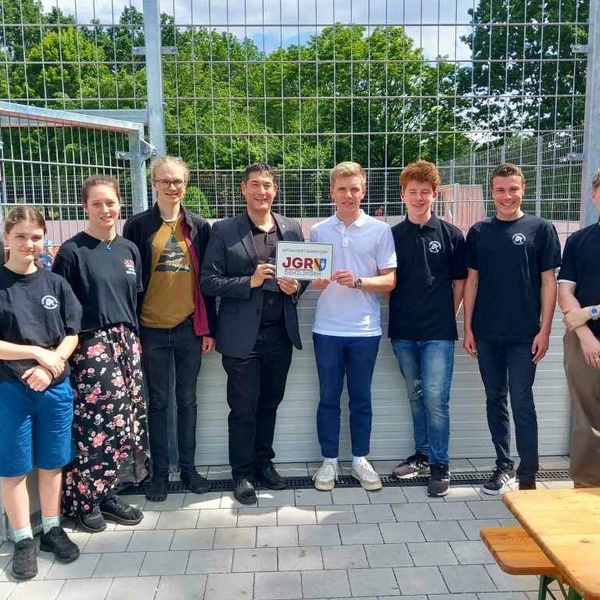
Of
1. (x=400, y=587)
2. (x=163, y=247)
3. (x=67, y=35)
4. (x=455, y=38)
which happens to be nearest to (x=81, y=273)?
(x=163, y=247)

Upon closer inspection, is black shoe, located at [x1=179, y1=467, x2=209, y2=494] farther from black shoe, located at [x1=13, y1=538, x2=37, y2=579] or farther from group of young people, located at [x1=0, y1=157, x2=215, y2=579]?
black shoe, located at [x1=13, y1=538, x2=37, y2=579]

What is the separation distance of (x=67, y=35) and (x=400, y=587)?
397cm

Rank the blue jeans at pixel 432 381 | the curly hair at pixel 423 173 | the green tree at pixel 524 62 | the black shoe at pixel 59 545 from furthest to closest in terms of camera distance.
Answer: the green tree at pixel 524 62
the blue jeans at pixel 432 381
the curly hair at pixel 423 173
the black shoe at pixel 59 545

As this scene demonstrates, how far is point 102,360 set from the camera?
11.0 feet

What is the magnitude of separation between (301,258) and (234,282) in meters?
0.41

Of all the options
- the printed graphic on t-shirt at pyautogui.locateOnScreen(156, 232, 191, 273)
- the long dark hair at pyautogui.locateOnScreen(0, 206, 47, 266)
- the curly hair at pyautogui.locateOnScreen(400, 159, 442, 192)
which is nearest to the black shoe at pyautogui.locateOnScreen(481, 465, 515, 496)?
the curly hair at pyautogui.locateOnScreen(400, 159, 442, 192)

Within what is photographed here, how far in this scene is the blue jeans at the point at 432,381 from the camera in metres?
3.87

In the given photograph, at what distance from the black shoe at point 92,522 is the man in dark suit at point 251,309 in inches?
31.5

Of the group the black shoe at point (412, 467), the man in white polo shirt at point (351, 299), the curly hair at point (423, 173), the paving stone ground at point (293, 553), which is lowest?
the paving stone ground at point (293, 553)

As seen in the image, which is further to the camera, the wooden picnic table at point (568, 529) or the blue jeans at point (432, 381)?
the blue jeans at point (432, 381)

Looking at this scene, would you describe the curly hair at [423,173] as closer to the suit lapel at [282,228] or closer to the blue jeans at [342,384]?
the suit lapel at [282,228]

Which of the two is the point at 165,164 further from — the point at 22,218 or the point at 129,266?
the point at 22,218

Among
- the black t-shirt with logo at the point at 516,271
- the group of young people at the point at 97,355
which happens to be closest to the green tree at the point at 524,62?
the black t-shirt with logo at the point at 516,271

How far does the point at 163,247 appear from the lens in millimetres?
3691
